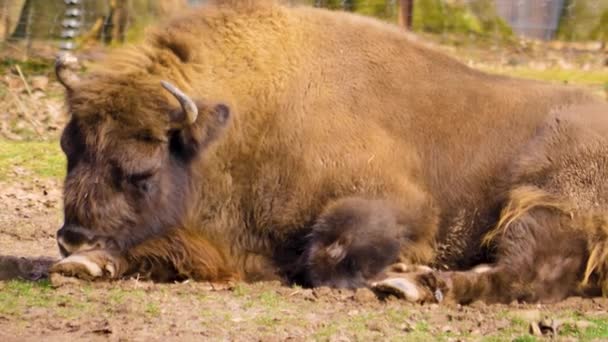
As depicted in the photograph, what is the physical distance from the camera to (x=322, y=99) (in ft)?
24.1

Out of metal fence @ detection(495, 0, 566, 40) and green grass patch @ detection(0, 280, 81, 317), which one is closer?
green grass patch @ detection(0, 280, 81, 317)

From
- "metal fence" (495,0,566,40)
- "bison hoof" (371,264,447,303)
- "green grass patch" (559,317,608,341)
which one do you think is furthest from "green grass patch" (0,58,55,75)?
"green grass patch" (559,317,608,341)

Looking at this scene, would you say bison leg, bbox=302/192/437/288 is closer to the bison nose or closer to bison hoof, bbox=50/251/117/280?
bison hoof, bbox=50/251/117/280

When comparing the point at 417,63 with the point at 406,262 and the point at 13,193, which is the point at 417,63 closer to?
the point at 406,262

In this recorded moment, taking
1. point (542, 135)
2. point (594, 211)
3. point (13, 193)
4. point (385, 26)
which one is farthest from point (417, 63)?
point (13, 193)

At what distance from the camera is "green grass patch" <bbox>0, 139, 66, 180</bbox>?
1091 cm

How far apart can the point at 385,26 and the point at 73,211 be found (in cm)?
273

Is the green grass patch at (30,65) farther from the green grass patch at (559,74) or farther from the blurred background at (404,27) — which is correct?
the green grass patch at (559,74)

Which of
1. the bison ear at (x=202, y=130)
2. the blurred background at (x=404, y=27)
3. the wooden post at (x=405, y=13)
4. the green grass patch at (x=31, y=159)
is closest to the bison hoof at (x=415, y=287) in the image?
the bison ear at (x=202, y=130)

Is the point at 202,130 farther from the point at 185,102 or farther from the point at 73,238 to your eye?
the point at 73,238

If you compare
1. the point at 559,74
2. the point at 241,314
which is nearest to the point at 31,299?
the point at 241,314

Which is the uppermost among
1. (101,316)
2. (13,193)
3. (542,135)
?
(542,135)

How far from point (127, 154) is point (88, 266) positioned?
2.43 feet

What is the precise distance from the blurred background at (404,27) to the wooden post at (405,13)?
0.02m
